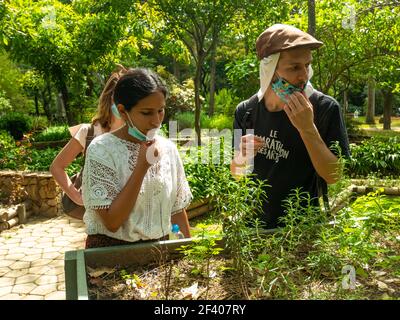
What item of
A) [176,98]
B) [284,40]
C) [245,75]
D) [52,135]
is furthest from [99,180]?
[176,98]

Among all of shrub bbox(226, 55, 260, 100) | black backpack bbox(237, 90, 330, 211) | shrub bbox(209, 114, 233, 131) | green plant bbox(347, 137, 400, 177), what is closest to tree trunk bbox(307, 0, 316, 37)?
shrub bbox(226, 55, 260, 100)

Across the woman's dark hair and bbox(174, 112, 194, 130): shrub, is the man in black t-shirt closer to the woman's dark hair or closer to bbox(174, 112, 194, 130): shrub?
the woman's dark hair

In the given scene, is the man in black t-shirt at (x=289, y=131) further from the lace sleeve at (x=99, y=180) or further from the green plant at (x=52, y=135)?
the green plant at (x=52, y=135)

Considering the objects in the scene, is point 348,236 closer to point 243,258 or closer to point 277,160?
point 243,258

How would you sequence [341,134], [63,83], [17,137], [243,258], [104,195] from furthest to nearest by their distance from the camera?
1. [17,137]
2. [63,83]
3. [341,134]
4. [104,195]
5. [243,258]

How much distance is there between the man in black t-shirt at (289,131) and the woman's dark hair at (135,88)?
0.47 m

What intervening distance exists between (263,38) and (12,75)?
18.2 m

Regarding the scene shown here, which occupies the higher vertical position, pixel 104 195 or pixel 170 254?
pixel 104 195

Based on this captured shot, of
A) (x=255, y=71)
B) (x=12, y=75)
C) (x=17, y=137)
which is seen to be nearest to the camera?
(x=255, y=71)

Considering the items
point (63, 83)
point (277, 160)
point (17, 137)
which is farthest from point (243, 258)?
point (17, 137)

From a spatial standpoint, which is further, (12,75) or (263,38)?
(12,75)

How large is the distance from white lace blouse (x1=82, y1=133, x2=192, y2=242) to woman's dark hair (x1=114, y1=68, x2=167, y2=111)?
17 cm

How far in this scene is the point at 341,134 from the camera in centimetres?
188

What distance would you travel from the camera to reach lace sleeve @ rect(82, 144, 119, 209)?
5.66 feet
